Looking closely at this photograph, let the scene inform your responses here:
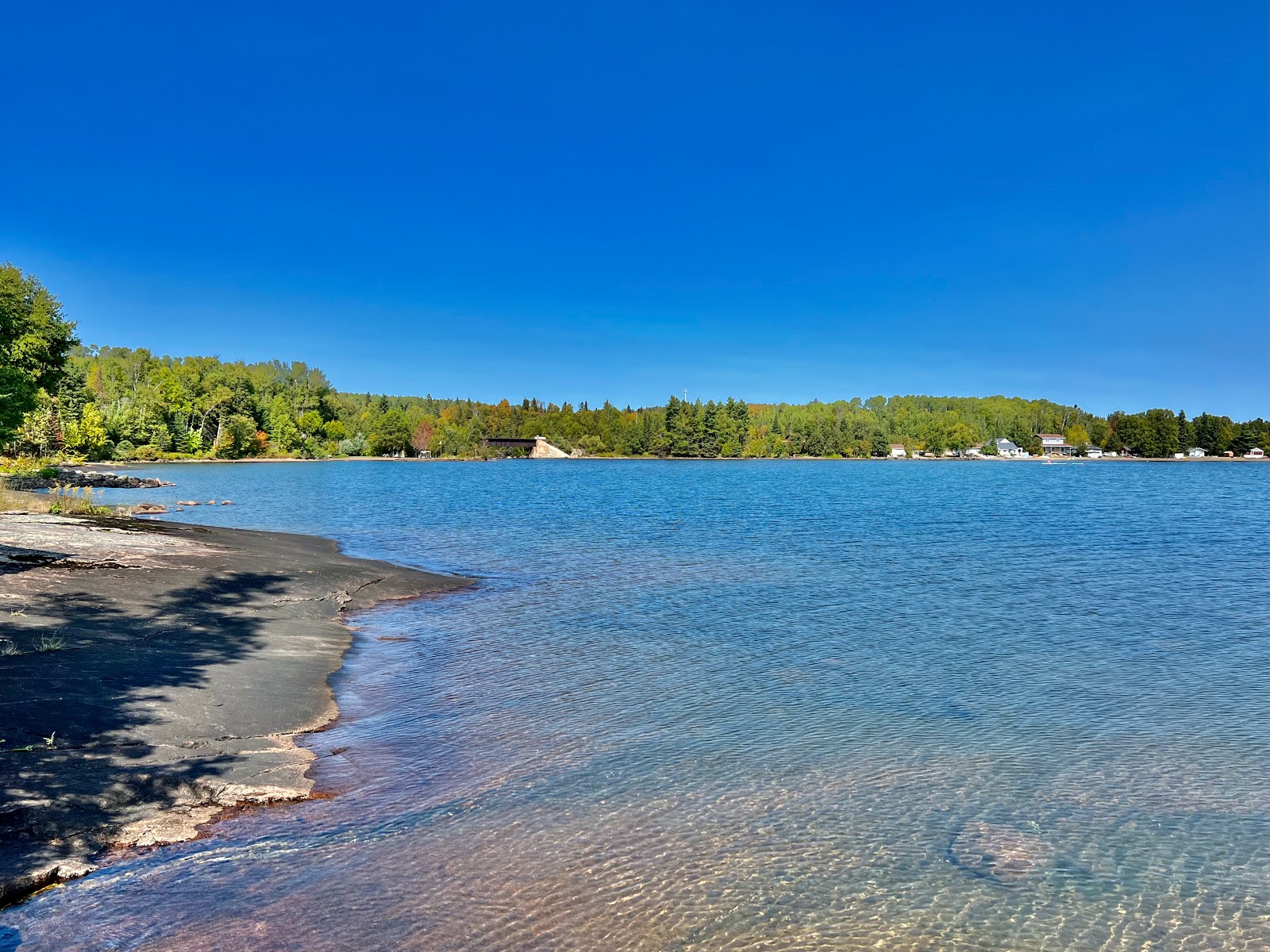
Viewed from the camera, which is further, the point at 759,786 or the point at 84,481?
the point at 84,481

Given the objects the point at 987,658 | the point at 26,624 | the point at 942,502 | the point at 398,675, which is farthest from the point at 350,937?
the point at 942,502

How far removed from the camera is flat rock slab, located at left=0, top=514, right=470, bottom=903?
7656 millimetres

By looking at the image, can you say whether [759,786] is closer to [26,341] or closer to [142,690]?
[142,690]

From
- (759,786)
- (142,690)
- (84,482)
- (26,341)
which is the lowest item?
(759,786)

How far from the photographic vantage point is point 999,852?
324 inches

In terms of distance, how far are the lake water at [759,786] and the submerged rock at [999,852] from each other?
0.04m

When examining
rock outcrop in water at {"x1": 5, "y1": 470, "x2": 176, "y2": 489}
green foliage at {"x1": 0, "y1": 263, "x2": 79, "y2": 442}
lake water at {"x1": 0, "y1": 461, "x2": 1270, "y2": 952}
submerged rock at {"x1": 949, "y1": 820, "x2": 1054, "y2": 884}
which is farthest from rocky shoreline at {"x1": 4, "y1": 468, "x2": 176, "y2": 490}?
submerged rock at {"x1": 949, "y1": 820, "x2": 1054, "y2": 884}

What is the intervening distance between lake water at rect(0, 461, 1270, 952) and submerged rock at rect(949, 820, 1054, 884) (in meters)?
0.04

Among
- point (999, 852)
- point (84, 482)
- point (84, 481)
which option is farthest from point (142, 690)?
point (84, 481)

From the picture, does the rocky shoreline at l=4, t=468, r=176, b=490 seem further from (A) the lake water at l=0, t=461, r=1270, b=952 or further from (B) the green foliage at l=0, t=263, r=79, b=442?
(A) the lake water at l=0, t=461, r=1270, b=952

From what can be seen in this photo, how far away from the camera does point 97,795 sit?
796 centimetres

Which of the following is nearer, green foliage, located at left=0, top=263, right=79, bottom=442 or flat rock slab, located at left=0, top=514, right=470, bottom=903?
flat rock slab, located at left=0, top=514, right=470, bottom=903

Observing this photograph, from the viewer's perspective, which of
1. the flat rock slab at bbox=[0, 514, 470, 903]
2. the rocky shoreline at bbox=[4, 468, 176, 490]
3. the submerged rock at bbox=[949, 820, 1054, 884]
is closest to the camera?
the flat rock slab at bbox=[0, 514, 470, 903]

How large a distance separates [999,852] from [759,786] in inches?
108
